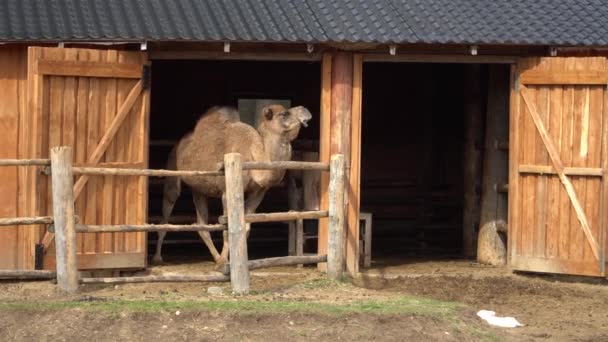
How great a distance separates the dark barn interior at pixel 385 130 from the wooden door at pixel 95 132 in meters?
3.91

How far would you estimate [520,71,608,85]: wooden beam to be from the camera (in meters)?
13.2

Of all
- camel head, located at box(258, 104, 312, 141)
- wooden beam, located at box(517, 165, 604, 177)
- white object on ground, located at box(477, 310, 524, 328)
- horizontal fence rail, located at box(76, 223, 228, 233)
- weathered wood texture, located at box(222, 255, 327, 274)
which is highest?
camel head, located at box(258, 104, 312, 141)

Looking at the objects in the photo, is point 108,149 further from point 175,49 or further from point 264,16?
point 264,16

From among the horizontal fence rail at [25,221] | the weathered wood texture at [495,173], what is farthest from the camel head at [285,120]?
the horizontal fence rail at [25,221]

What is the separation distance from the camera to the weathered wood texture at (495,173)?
1523cm

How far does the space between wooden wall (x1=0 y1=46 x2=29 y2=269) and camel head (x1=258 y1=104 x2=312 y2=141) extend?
294cm

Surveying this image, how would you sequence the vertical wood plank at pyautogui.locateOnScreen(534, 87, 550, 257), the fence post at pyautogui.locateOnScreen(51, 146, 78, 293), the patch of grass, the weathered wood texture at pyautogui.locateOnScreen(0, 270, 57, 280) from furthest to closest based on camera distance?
1. the vertical wood plank at pyautogui.locateOnScreen(534, 87, 550, 257)
2. the weathered wood texture at pyautogui.locateOnScreen(0, 270, 57, 280)
3. the fence post at pyautogui.locateOnScreen(51, 146, 78, 293)
4. the patch of grass

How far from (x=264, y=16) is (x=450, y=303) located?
4176 millimetres

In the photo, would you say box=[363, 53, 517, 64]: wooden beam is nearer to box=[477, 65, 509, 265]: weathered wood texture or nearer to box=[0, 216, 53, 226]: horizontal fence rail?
box=[477, 65, 509, 265]: weathered wood texture

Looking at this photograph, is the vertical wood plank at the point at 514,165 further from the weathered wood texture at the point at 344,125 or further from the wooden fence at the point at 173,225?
the wooden fence at the point at 173,225

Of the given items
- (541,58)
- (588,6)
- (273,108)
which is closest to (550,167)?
(541,58)

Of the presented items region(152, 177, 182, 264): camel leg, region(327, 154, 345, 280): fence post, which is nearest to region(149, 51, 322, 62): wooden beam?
region(327, 154, 345, 280): fence post

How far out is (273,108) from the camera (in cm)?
1406

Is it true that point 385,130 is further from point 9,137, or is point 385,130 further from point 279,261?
point 9,137
